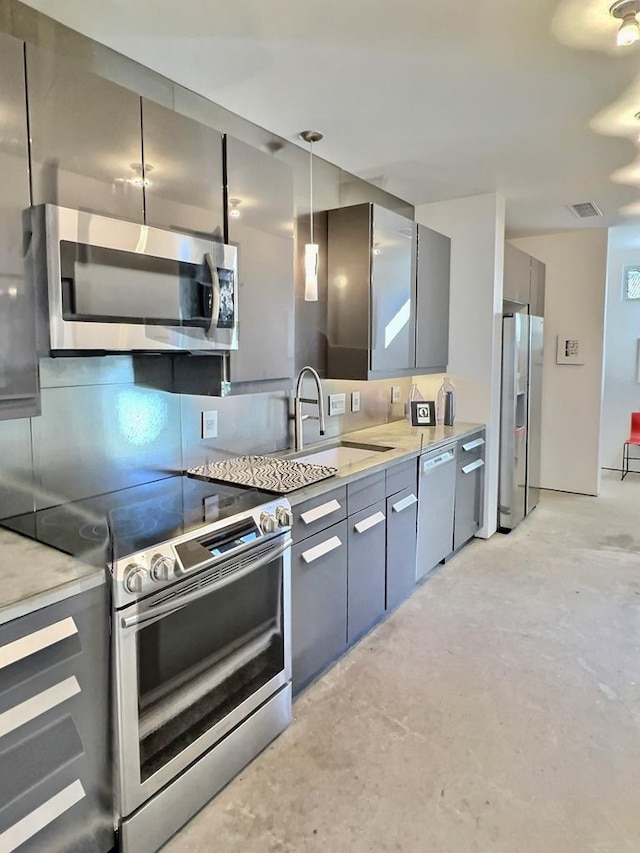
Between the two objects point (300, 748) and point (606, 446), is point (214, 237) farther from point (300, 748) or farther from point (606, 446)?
point (606, 446)

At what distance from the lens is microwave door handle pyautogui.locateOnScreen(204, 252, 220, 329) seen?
2070mm

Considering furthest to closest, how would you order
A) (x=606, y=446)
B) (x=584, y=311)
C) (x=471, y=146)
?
(x=606, y=446)
(x=584, y=311)
(x=471, y=146)

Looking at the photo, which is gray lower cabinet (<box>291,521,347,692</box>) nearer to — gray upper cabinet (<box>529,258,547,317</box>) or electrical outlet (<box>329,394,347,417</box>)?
electrical outlet (<box>329,394,347,417</box>)

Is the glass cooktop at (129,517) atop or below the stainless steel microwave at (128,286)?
below

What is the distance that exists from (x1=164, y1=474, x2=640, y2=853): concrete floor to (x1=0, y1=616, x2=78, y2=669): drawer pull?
Answer: 84 centimetres

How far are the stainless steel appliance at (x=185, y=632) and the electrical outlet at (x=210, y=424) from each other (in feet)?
1.45

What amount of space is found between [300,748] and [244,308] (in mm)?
1723

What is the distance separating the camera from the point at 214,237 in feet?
6.98

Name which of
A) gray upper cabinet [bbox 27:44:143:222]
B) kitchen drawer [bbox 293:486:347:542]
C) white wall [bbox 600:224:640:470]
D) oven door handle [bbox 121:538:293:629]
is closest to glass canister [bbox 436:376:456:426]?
kitchen drawer [bbox 293:486:347:542]

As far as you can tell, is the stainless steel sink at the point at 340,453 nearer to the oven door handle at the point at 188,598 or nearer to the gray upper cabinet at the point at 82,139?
the oven door handle at the point at 188,598

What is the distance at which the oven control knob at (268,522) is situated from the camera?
6.33 feet

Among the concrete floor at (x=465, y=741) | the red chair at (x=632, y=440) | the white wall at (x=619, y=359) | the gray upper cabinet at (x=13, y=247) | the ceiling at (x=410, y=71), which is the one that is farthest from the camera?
the white wall at (x=619, y=359)

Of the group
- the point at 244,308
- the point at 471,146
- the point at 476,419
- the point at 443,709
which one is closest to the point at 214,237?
the point at 244,308

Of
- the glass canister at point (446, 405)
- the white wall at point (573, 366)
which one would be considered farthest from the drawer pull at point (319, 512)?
the white wall at point (573, 366)
